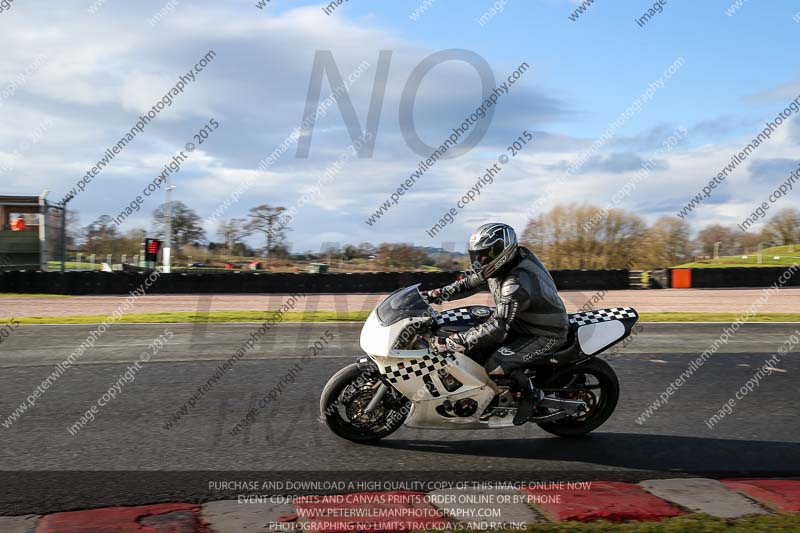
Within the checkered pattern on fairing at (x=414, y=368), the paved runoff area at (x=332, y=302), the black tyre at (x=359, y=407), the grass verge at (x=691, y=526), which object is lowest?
the paved runoff area at (x=332, y=302)

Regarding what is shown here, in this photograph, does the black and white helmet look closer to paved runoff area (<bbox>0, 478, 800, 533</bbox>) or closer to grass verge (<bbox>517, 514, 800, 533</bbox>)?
paved runoff area (<bbox>0, 478, 800, 533</bbox>)

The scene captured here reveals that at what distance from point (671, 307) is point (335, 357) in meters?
15.2

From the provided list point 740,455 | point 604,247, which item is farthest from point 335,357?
point 604,247

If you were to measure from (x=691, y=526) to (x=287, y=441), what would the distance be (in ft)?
10.7

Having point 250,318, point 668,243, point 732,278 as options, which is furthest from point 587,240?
point 250,318

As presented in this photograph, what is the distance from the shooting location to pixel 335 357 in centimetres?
1048

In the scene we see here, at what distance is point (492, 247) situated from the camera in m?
5.72

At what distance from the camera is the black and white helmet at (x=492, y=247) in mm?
5727

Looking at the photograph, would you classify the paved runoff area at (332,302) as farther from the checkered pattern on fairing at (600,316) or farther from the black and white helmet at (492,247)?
the black and white helmet at (492,247)

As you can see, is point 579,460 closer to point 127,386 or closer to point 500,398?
point 500,398

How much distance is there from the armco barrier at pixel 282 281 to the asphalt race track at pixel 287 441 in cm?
1843

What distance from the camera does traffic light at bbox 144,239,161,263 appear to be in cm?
3256

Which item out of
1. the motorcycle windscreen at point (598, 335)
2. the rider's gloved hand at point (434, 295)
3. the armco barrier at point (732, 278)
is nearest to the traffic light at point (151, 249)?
the armco barrier at point (732, 278)

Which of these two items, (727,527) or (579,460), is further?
(579,460)
